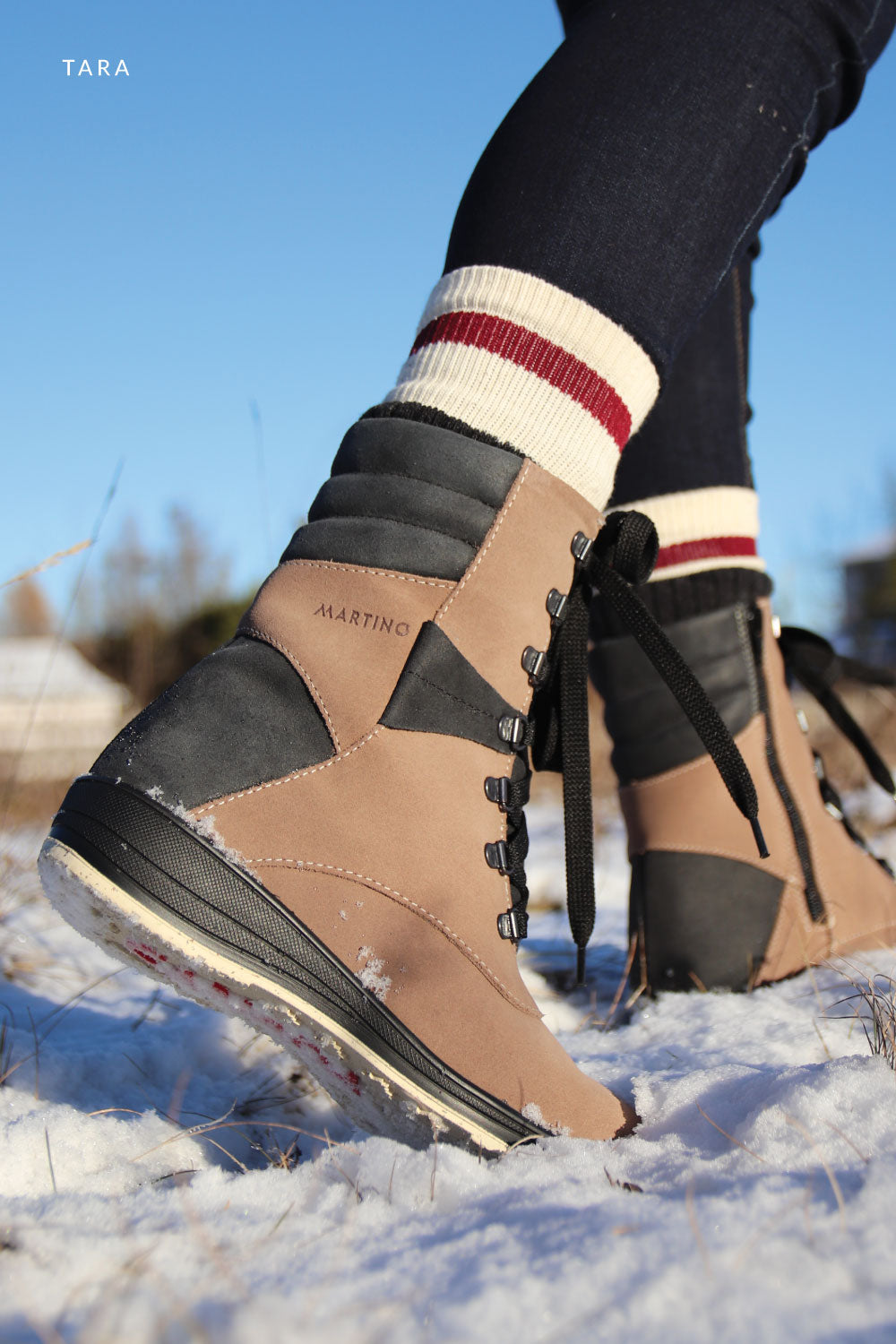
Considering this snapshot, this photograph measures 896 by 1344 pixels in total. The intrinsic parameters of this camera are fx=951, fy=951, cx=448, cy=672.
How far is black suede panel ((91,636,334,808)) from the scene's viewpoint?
0.85 m

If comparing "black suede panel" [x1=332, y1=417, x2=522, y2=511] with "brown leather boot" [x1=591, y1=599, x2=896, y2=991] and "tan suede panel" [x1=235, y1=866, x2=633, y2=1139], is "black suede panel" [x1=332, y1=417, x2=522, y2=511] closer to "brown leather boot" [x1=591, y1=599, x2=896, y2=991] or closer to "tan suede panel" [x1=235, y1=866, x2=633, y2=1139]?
"tan suede panel" [x1=235, y1=866, x2=633, y2=1139]

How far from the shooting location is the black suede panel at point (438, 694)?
910 millimetres

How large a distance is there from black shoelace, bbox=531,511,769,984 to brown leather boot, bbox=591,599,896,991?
10.4 inches

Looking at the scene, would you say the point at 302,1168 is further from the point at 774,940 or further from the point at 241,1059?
the point at 774,940

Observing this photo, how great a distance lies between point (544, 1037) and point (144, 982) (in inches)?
29.1

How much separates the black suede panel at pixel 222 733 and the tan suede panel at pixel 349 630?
18 mm

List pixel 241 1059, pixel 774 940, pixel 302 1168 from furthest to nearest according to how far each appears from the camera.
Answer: pixel 774 940 < pixel 241 1059 < pixel 302 1168

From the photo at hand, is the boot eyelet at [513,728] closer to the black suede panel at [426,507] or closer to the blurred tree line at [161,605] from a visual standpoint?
the black suede panel at [426,507]

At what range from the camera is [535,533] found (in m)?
0.96

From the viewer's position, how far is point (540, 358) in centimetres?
93

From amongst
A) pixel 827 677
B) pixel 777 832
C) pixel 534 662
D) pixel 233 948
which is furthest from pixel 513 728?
pixel 827 677

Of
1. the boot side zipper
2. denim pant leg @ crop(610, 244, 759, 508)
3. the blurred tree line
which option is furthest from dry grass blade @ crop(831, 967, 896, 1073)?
the blurred tree line

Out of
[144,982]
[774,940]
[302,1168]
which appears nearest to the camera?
[302,1168]

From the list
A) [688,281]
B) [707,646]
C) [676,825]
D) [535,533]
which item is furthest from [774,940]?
[688,281]
